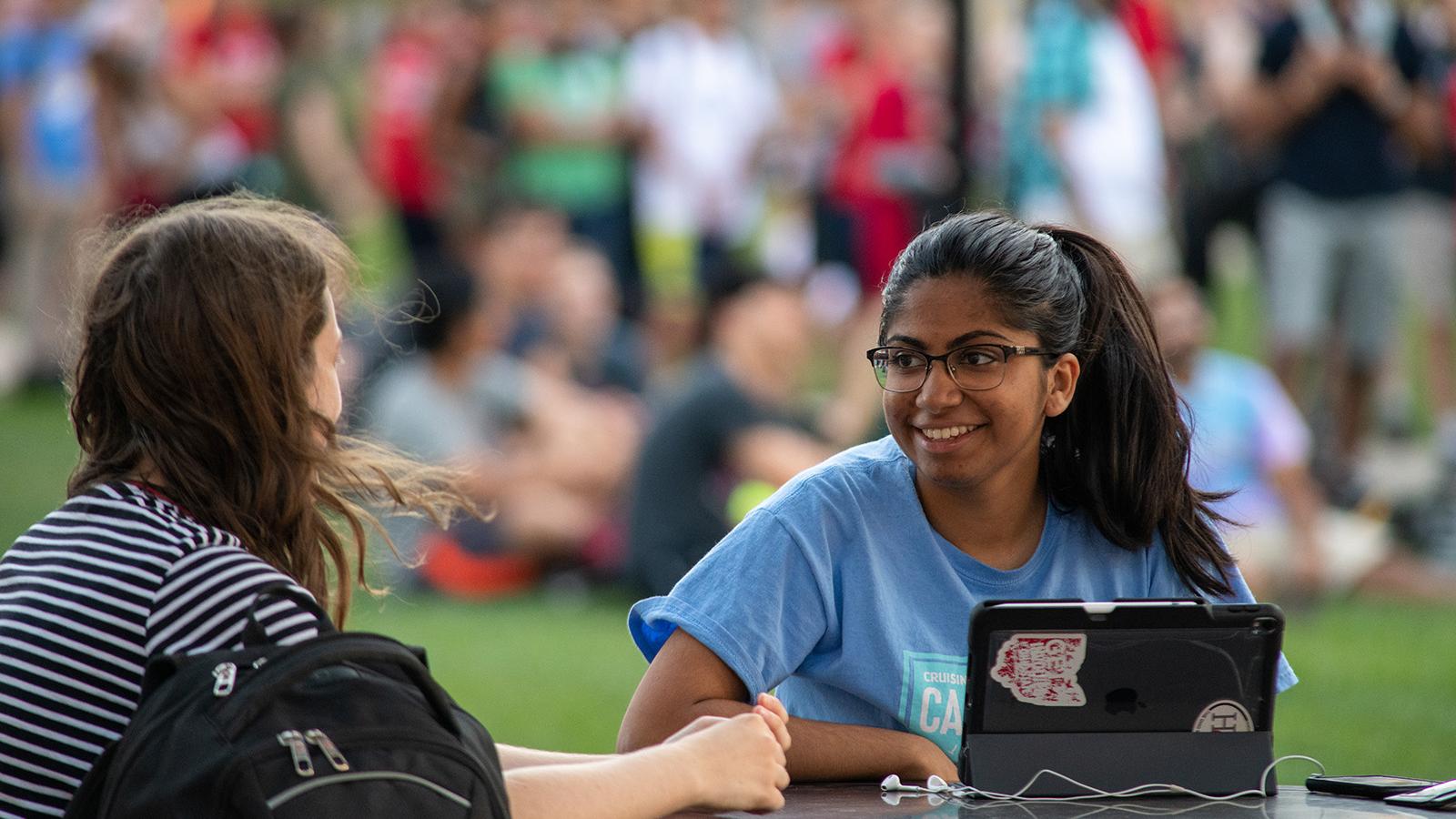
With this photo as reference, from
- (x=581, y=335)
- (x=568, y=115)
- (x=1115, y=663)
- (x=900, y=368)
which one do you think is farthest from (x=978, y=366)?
(x=568, y=115)

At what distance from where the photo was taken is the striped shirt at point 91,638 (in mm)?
1931

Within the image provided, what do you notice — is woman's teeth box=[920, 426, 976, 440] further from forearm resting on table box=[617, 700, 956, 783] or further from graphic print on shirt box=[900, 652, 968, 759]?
forearm resting on table box=[617, 700, 956, 783]

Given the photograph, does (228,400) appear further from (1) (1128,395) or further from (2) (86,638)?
(1) (1128,395)

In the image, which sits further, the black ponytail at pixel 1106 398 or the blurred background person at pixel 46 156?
the blurred background person at pixel 46 156

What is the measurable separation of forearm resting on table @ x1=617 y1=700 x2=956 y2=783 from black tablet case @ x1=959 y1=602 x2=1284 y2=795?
0.20 m

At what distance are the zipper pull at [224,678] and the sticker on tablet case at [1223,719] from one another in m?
1.21

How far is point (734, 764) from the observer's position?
2.19m

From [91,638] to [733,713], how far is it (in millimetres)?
902

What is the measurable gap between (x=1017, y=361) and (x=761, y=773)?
2.66 feet

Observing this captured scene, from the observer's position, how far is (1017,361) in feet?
8.79

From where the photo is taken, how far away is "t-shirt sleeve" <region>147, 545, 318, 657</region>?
6.23 feet

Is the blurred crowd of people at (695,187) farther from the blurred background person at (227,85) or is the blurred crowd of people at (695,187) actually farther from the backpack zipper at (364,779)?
the backpack zipper at (364,779)

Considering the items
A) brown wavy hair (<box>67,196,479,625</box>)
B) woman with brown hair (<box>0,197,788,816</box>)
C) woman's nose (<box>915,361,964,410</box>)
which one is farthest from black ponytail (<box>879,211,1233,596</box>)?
brown wavy hair (<box>67,196,479,625</box>)

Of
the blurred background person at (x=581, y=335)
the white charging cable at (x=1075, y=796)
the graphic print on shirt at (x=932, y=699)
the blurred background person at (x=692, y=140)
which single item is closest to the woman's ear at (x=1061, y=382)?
the graphic print on shirt at (x=932, y=699)
